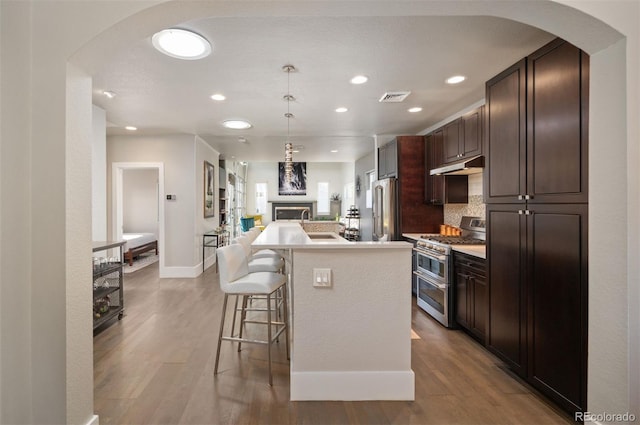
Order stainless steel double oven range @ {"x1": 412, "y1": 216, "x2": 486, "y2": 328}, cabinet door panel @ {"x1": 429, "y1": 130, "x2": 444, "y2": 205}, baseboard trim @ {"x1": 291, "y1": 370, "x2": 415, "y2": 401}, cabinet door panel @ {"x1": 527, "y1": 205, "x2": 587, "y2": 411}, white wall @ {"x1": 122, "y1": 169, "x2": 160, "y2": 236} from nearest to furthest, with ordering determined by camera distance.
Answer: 1. cabinet door panel @ {"x1": 527, "y1": 205, "x2": 587, "y2": 411}
2. baseboard trim @ {"x1": 291, "y1": 370, "x2": 415, "y2": 401}
3. stainless steel double oven range @ {"x1": 412, "y1": 216, "x2": 486, "y2": 328}
4. cabinet door panel @ {"x1": 429, "y1": 130, "x2": 444, "y2": 205}
5. white wall @ {"x1": 122, "y1": 169, "x2": 160, "y2": 236}

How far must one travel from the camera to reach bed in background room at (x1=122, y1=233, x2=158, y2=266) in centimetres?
669

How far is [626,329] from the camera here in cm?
150

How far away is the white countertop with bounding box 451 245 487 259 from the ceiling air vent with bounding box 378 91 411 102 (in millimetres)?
1749

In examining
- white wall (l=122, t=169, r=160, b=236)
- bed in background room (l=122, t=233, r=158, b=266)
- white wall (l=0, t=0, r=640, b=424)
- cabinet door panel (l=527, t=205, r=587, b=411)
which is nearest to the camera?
white wall (l=0, t=0, r=640, b=424)

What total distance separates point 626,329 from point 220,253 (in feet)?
7.53

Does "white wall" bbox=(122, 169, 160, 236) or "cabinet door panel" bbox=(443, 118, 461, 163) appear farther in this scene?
"white wall" bbox=(122, 169, 160, 236)

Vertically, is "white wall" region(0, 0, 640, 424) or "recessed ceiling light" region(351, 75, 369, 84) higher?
"recessed ceiling light" region(351, 75, 369, 84)

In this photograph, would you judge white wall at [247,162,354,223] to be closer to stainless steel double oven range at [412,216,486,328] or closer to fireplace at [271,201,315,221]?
fireplace at [271,201,315,221]

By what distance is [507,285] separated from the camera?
2404 millimetres

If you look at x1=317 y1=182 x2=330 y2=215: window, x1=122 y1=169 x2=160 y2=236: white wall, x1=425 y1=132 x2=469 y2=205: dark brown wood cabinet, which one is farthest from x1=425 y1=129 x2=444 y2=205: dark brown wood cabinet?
x1=317 y1=182 x2=330 y2=215: window

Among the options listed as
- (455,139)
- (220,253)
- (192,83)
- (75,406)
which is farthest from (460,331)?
(192,83)

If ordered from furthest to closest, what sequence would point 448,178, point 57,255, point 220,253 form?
point 448,178
point 220,253
point 57,255

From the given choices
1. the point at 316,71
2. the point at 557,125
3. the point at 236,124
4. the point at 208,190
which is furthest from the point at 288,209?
the point at 557,125

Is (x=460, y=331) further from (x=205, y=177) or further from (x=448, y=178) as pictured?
(x=205, y=177)
